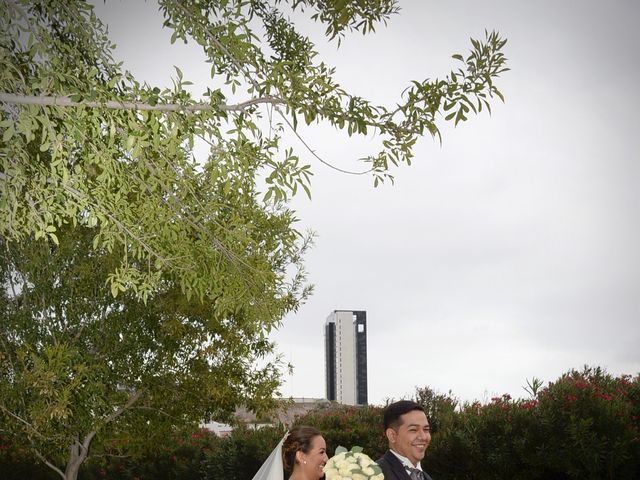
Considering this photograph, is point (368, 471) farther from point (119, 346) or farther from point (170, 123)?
point (119, 346)

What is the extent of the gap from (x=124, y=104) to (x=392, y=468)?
3613mm

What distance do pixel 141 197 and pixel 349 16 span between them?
2.75 m

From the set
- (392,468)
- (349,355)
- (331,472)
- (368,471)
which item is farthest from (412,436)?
(349,355)

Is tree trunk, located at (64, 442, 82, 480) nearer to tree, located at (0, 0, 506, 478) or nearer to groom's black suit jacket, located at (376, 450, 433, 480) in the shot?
tree, located at (0, 0, 506, 478)

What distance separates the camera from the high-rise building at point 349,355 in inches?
2046

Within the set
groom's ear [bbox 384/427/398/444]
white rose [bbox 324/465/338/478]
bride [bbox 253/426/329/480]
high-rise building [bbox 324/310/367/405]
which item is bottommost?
white rose [bbox 324/465/338/478]

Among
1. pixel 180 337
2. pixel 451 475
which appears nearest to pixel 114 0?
pixel 180 337

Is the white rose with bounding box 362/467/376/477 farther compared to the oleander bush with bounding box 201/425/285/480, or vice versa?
the oleander bush with bounding box 201/425/285/480

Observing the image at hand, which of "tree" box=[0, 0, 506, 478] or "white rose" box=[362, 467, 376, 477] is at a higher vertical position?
"tree" box=[0, 0, 506, 478]

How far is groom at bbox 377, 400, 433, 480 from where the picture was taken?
5.71 meters

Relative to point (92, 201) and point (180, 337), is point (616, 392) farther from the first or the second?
point (92, 201)

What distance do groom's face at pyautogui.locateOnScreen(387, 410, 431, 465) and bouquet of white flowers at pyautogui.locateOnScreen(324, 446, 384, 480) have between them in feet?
1.87

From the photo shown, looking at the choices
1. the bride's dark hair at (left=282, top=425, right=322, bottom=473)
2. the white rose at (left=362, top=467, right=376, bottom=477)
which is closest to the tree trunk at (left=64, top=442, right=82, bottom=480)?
the bride's dark hair at (left=282, top=425, right=322, bottom=473)

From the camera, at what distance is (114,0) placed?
840 centimetres
